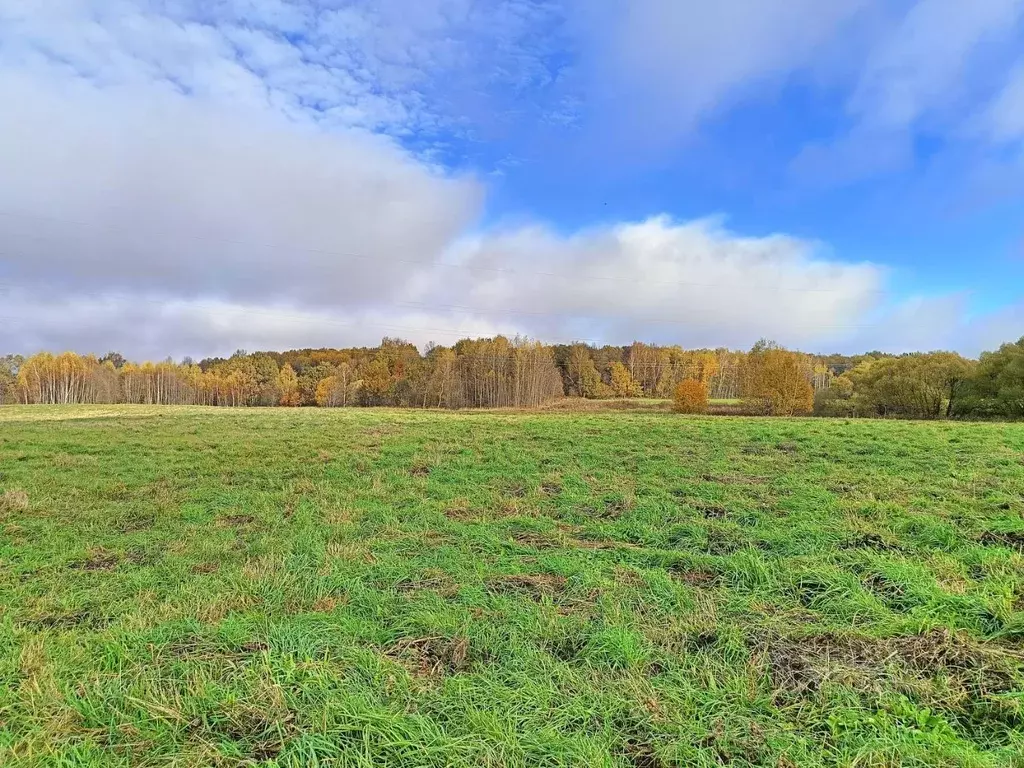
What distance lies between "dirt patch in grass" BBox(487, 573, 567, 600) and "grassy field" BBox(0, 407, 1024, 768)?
33 mm

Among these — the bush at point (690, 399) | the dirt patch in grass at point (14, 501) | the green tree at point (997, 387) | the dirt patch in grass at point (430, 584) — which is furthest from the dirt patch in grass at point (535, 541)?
the green tree at point (997, 387)

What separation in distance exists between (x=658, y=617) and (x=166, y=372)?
125669 mm

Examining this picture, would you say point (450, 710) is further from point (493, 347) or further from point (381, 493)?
point (493, 347)

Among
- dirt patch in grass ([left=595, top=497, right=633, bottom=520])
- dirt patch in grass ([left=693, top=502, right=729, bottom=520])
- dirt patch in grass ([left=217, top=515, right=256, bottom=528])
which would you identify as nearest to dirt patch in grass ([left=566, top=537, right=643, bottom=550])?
dirt patch in grass ([left=595, top=497, right=633, bottom=520])

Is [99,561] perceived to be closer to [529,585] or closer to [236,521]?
[236,521]

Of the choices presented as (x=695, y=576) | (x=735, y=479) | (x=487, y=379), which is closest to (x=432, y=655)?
(x=695, y=576)

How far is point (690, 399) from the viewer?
52.8 m

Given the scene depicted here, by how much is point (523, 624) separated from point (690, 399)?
170 ft

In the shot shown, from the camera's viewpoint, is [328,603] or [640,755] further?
[328,603]

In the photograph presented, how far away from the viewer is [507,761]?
A: 9.84 feet

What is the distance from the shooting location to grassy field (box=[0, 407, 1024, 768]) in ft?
10.4

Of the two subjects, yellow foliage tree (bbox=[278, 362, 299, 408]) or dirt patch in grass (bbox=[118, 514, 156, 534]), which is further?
yellow foliage tree (bbox=[278, 362, 299, 408])

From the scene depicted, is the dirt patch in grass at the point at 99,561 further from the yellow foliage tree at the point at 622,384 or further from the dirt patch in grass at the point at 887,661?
the yellow foliage tree at the point at 622,384

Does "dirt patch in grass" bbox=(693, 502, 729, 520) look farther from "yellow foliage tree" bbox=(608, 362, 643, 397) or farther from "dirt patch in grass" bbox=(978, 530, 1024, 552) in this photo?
"yellow foliage tree" bbox=(608, 362, 643, 397)
